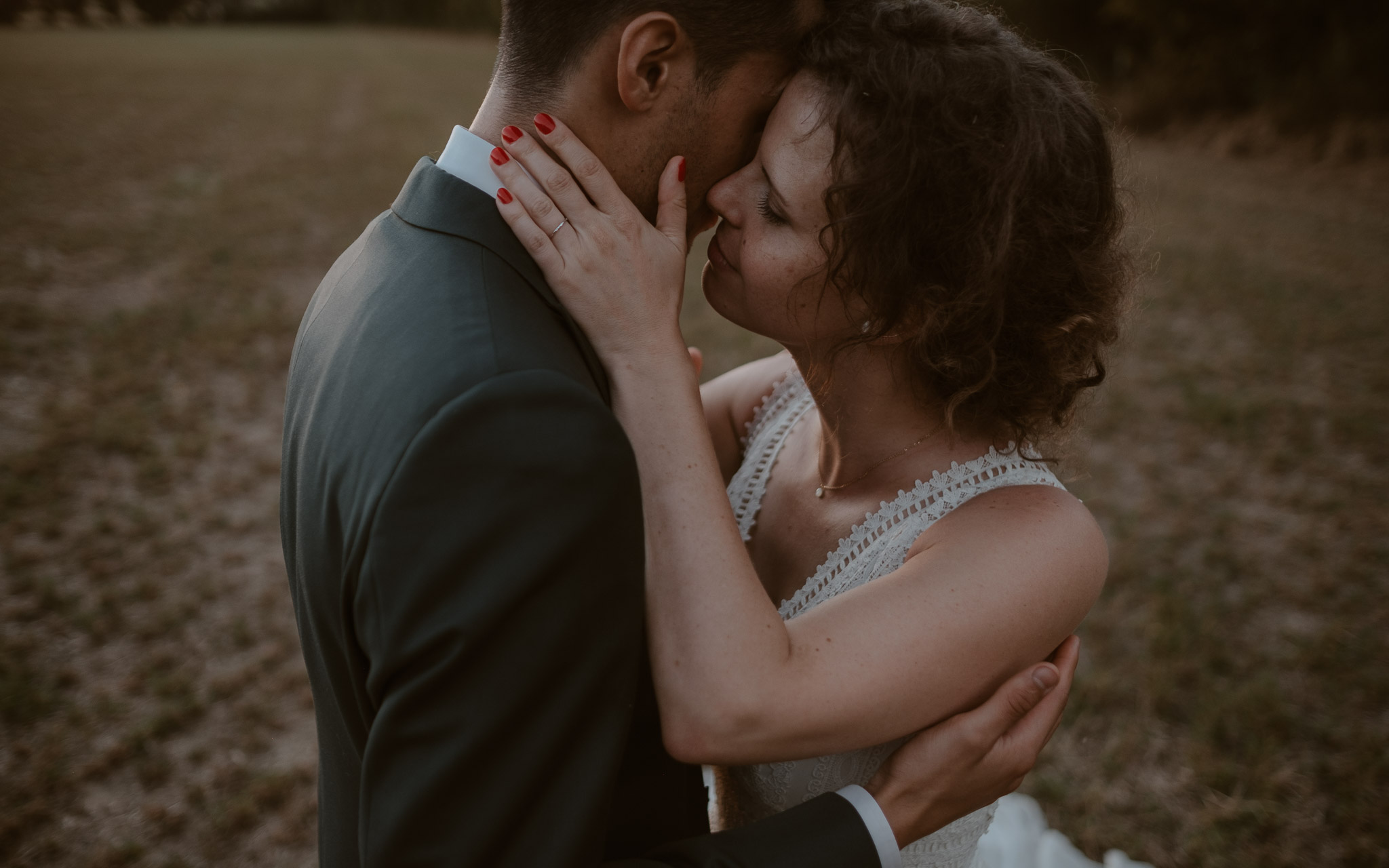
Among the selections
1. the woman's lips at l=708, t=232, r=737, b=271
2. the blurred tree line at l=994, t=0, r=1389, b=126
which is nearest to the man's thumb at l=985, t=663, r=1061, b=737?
the woman's lips at l=708, t=232, r=737, b=271

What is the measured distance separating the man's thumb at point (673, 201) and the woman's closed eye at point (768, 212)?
19 centimetres

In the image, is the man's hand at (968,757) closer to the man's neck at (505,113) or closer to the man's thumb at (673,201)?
the man's thumb at (673,201)

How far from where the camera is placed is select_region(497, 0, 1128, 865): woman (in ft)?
5.32

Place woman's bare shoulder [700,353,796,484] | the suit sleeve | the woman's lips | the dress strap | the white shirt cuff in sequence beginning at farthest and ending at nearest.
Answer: woman's bare shoulder [700,353,796,484]
the dress strap
the woman's lips
the white shirt cuff
the suit sleeve

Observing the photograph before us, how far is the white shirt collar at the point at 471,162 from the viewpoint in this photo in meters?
1.70

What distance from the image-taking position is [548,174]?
66.5 inches

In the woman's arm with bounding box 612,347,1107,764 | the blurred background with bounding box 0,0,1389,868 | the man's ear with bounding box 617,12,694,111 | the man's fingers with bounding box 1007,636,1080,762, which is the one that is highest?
the man's ear with bounding box 617,12,694,111

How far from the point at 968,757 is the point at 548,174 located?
142 centimetres

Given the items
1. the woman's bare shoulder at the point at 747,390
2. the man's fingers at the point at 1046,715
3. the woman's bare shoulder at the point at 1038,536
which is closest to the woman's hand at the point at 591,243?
the woman's bare shoulder at the point at 1038,536

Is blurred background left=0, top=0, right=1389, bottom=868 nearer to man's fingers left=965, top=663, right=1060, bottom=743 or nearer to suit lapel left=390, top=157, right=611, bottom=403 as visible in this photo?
man's fingers left=965, top=663, right=1060, bottom=743

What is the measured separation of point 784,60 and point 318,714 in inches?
66.8

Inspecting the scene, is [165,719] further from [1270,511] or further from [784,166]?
[1270,511]

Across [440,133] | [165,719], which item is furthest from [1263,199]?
[165,719]

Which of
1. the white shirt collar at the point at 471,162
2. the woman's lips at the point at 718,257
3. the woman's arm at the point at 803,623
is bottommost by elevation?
the woman's arm at the point at 803,623
